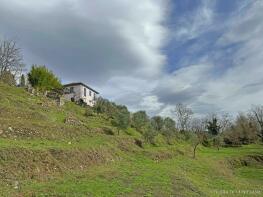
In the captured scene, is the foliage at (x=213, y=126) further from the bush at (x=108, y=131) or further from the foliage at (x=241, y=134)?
the bush at (x=108, y=131)

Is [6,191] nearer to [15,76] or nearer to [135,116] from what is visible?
[135,116]

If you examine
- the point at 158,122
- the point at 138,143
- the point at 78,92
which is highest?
the point at 78,92

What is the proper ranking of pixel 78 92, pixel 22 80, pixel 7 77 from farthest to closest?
pixel 78 92 → pixel 22 80 → pixel 7 77

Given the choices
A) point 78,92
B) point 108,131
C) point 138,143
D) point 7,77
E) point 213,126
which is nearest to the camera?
point 138,143

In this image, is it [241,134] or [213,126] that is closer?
[241,134]

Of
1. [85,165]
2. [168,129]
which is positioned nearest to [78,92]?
[168,129]

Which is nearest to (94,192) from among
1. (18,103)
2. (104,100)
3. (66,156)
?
(66,156)

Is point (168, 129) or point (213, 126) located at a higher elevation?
point (213, 126)

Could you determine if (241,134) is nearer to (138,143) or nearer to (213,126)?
(213,126)

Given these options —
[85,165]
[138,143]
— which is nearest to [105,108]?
[138,143]

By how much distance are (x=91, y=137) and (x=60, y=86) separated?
146 ft

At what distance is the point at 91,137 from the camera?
119ft

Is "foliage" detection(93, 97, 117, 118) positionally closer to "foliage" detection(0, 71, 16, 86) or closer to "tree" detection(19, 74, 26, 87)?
"tree" detection(19, 74, 26, 87)

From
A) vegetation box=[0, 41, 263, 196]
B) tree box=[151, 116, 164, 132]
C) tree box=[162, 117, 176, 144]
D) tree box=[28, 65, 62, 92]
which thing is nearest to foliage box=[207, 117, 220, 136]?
tree box=[162, 117, 176, 144]
